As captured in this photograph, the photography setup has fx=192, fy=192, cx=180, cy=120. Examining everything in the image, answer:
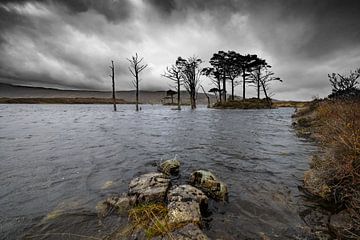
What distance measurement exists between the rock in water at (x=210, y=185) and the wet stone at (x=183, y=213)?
0.93 meters

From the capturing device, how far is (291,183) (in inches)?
194

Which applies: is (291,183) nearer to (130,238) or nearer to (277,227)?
(277,227)

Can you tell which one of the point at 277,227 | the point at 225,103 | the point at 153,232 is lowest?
the point at 277,227

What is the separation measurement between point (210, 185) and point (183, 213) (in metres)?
1.46

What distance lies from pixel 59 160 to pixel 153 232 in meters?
5.45

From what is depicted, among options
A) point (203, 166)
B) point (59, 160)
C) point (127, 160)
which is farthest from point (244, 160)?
point (59, 160)

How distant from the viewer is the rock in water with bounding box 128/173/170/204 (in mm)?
3924

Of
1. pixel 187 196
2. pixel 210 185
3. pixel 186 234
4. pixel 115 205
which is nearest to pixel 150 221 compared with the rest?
pixel 186 234

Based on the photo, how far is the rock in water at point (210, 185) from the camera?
14.0ft

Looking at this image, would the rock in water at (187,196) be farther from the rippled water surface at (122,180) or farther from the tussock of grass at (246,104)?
the tussock of grass at (246,104)

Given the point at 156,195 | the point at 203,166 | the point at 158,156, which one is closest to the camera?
the point at 156,195

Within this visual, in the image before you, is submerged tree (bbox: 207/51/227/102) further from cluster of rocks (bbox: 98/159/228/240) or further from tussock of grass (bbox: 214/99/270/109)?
cluster of rocks (bbox: 98/159/228/240)

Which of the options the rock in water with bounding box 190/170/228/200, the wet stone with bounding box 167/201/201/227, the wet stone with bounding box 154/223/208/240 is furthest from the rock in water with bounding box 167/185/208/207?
the wet stone with bounding box 154/223/208/240

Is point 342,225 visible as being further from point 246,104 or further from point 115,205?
point 246,104
